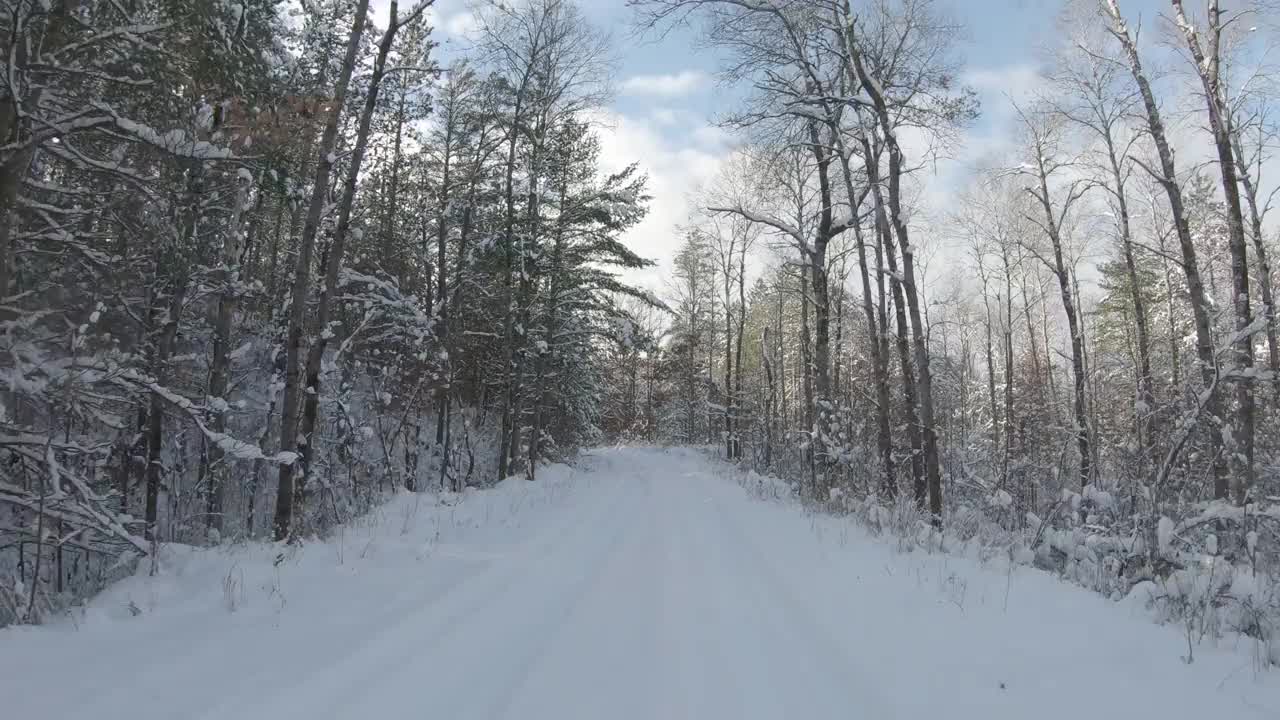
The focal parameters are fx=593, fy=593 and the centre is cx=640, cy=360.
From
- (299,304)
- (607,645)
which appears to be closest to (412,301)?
(299,304)

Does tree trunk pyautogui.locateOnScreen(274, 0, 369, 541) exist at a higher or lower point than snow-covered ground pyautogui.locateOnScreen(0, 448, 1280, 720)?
higher

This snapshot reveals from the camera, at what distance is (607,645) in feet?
12.0

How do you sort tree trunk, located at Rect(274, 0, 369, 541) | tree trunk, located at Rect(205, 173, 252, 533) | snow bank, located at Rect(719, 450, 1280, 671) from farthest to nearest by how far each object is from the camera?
tree trunk, located at Rect(205, 173, 252, 533) → tree trunk, located at Rect(274, 0, 369, 541) → snow bank, located at Rect(719, 450, 1280, 671)

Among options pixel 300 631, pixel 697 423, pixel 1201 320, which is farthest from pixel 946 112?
pixel 697 423

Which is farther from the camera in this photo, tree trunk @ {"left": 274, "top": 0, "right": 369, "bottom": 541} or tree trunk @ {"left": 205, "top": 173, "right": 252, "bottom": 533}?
tree trunk @ {"left": 205, "top": 173, "right": 252, "bottom": 533}

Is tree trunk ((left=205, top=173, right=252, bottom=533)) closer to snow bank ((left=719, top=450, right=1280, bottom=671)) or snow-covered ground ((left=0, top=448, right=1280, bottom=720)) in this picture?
snow-covered ground ((left=0, top=448, right=1280, bottom=720))

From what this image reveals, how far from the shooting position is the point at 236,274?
9.75 meters

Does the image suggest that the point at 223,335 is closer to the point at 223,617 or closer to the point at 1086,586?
the point at 223,617

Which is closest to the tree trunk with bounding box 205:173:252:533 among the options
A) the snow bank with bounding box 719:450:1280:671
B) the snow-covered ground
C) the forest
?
the forest

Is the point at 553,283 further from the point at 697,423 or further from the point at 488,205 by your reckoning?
the point at 697,423

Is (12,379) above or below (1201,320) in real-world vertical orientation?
Result: below

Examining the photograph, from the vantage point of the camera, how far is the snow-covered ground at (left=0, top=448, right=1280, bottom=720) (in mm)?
2795

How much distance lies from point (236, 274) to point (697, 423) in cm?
3569

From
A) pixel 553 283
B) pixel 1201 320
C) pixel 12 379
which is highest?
pixel 553 283
